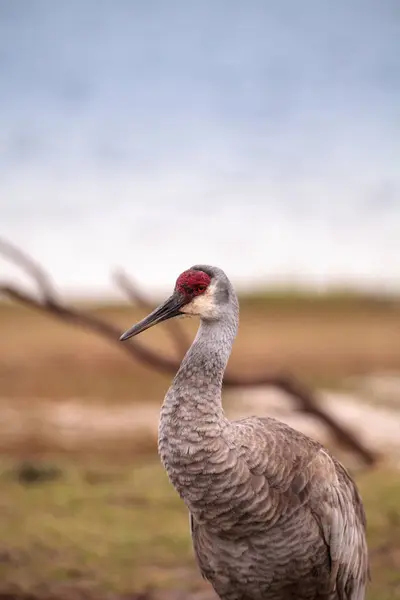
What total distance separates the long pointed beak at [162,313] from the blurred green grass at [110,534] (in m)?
2.75

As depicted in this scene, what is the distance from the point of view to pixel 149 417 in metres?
13.9

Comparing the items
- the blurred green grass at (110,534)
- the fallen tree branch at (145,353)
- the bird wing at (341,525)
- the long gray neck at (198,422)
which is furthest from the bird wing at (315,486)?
the fallen tree branch at (145,353)

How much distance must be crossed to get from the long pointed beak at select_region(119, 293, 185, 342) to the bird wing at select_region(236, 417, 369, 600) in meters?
0.61

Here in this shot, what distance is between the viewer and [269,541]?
394cm

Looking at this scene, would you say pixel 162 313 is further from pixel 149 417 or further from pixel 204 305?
pixel 149 417

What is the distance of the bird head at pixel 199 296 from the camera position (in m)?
3.79

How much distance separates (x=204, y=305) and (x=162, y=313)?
20 cm

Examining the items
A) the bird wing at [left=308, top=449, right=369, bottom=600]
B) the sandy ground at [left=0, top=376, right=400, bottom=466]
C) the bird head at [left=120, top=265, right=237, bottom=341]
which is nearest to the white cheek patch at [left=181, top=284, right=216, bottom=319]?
the bird head at [left=120, top=265, right=237, bottom=341]

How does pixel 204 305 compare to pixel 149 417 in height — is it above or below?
below

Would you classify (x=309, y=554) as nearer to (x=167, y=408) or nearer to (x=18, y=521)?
(x=167, y=408)

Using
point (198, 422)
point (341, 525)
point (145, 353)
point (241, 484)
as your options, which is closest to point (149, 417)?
point (145, 353)

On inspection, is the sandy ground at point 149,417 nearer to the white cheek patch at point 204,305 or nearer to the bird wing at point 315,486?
the bird wing at point 315,486

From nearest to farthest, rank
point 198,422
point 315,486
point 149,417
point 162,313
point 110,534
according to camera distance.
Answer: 1. point 198,422
2. point 162,313
3. point 315,486
4. point 110,534
5. point 149,417

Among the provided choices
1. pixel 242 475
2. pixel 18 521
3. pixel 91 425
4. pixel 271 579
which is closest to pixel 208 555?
pixel 271 579
